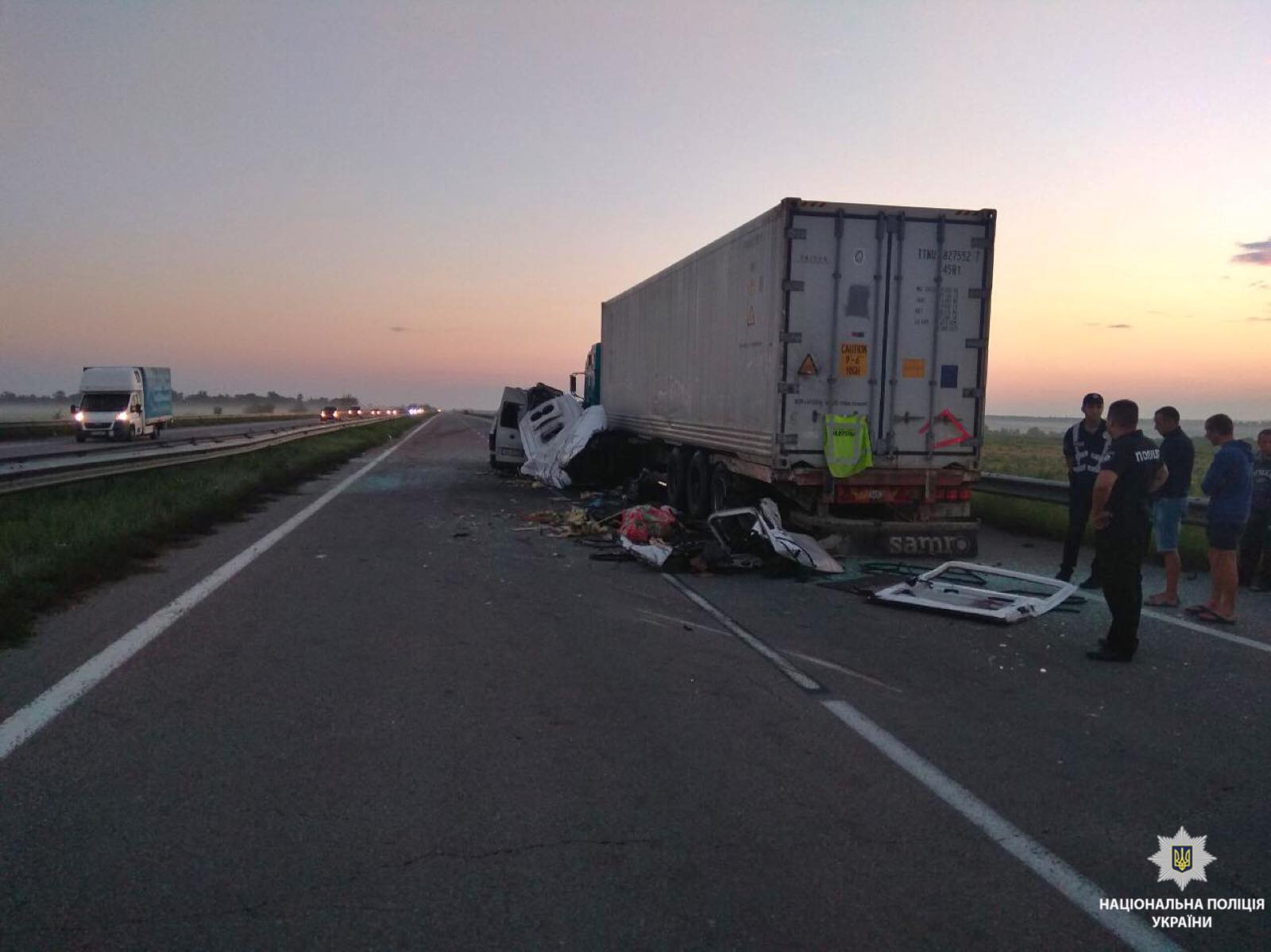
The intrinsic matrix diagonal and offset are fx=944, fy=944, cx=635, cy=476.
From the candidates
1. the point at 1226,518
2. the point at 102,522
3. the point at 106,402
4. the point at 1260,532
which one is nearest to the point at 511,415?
the point at 102,522

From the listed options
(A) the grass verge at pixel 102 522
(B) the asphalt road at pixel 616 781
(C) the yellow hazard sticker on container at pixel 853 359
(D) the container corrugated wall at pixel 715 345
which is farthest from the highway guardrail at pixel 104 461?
(C) the yellow hazard sticker on container at pixel 853 359

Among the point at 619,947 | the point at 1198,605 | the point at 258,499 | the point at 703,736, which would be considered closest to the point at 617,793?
the point at 703,736

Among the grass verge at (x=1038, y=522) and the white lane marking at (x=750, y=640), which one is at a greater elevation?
the grass verge at (x=1038, y=522)

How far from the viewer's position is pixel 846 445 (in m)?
10.7

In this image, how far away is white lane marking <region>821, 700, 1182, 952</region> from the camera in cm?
320

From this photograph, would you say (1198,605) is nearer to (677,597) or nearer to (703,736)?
(677,597)

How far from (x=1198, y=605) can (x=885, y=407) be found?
373cm

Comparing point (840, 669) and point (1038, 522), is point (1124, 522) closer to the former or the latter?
point (840, 669)

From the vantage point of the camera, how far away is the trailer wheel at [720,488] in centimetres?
1271

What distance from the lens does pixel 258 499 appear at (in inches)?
659

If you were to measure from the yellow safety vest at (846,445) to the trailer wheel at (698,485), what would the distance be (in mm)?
3115

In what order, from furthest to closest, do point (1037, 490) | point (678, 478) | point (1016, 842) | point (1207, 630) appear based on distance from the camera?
point (678, 478) < point (1037, 490) < point (1207, 630) < point (1016, 842)

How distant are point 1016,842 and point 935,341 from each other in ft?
26.0

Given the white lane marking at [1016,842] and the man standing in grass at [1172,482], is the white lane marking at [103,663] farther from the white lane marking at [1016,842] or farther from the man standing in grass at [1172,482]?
the man standing in grass at [1172,482]
